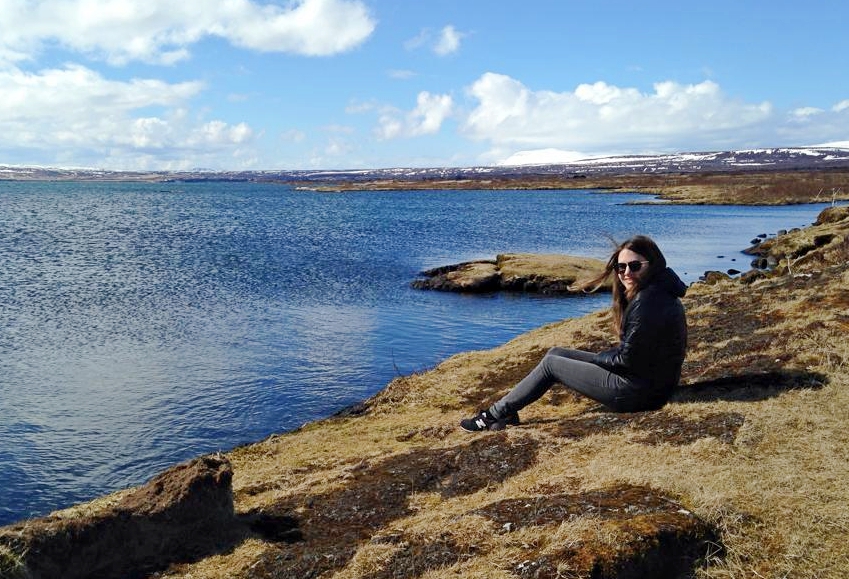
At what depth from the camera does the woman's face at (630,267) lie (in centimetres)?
1009

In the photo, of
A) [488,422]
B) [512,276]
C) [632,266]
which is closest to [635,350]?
[632,266]

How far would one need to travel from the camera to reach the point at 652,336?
9.92 meters

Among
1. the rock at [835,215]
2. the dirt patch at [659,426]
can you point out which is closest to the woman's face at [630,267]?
the dirt patch at [659,426]

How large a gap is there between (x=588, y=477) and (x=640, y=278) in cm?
325

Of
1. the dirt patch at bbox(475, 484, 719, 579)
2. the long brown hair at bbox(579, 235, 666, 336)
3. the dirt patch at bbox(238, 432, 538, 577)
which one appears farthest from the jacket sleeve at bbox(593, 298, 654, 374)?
the dirt patch at bbox(475, 484, 719, 579)

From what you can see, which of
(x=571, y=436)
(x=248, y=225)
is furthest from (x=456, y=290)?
(x=248, y=225)

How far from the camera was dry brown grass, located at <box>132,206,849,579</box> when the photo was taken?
6742 mm

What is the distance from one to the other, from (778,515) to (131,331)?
2725 centimetres

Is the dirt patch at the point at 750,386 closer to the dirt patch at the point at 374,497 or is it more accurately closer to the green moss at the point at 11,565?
the dirt patch at the point at 374,497

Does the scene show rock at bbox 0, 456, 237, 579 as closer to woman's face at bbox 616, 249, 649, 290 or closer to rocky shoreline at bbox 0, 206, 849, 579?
rocky shoreline at bbox 0, 206, 849, 579

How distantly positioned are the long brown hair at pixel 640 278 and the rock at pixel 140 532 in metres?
6.21

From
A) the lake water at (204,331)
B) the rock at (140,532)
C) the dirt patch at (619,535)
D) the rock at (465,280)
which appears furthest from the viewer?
the rock at (465,280)

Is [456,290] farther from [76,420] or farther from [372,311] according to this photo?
[76,420]

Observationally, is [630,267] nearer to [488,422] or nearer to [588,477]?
[588,477]
